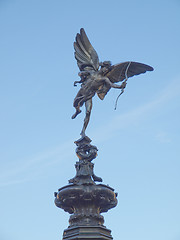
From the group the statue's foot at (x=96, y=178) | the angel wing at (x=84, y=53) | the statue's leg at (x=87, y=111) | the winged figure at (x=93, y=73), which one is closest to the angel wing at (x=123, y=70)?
the winged figure at (x=93, y=73)

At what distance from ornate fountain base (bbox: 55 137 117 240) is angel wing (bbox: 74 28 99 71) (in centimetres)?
375

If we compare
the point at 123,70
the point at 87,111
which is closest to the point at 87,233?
the point at 87,111

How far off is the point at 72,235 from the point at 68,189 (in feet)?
3.61

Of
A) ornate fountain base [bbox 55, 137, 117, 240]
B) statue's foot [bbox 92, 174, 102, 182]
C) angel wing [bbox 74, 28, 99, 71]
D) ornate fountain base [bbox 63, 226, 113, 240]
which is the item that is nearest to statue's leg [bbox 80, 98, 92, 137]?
angel wing [bbox 74, 28, 99, 71]

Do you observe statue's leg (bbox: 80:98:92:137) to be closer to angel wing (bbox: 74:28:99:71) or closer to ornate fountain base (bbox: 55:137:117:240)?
angel wing (bbox: 74:28:99:71)

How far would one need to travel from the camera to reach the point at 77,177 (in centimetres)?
1041

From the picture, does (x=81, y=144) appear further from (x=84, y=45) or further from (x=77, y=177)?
(x=84, y=45)

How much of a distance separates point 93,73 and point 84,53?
1.05m

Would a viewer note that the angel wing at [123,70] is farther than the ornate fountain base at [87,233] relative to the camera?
Yes

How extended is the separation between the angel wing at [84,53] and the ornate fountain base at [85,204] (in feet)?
12.3

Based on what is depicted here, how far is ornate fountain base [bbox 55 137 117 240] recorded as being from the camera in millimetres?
9510

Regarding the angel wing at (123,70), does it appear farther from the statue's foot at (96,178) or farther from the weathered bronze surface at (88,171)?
the statue's foot at (96,178)

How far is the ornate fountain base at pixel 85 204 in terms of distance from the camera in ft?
31.2

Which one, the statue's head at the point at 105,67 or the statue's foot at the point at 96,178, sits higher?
the statue's head at the point at 105,67
